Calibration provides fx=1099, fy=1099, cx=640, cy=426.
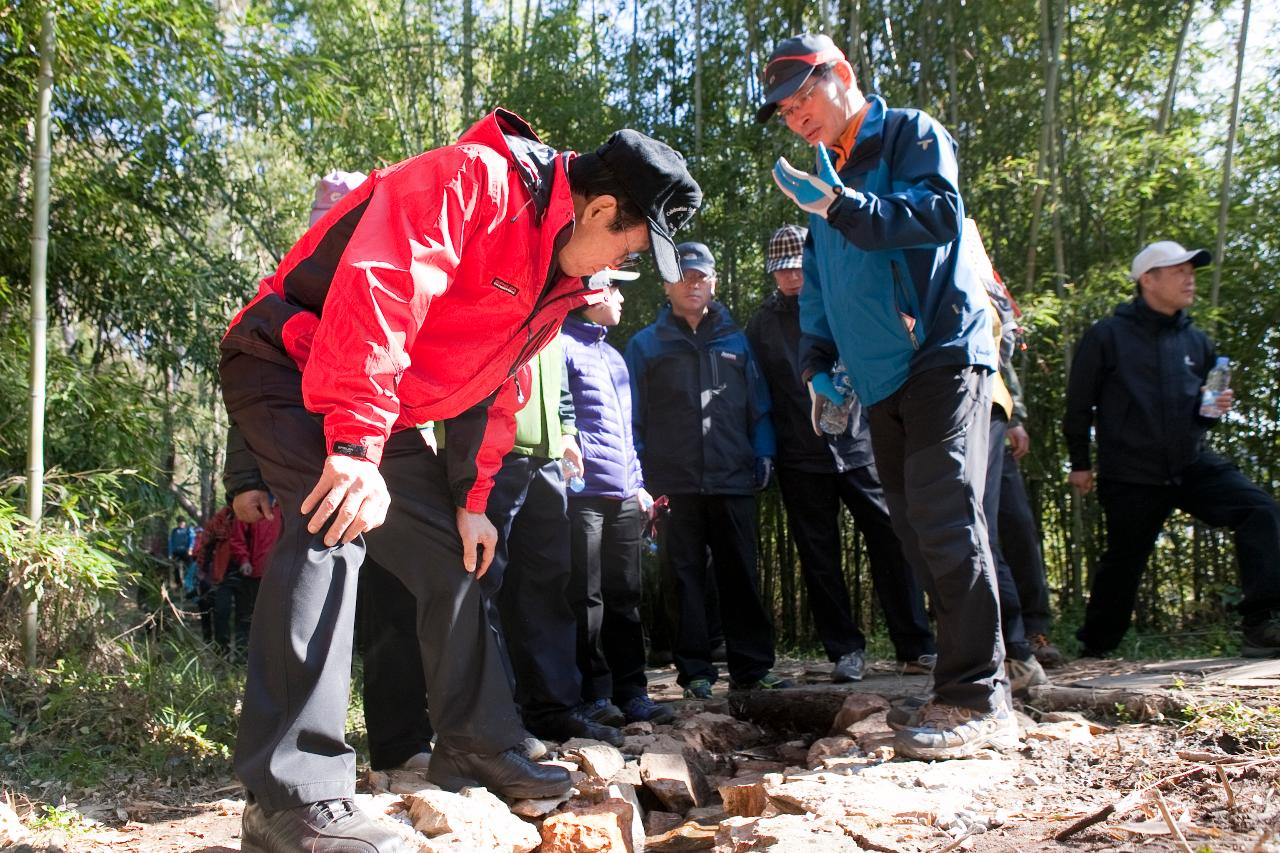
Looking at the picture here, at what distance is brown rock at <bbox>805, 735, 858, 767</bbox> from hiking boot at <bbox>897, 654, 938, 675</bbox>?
1.39 metres

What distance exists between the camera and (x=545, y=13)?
8.66 m

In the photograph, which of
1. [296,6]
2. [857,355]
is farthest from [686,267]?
[296,6]

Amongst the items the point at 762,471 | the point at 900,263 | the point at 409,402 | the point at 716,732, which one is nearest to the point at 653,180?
the point at 409,402

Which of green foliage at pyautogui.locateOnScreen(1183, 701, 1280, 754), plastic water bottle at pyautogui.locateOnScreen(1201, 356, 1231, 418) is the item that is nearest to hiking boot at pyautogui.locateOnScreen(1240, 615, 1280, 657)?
plastic water bottle at pyautogui.locateOnScreen(1201, 356, 1231, 418)

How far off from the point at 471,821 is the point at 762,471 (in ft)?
8.66

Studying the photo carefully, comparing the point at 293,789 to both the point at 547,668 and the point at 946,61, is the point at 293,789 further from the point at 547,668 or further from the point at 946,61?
the point at 946,61

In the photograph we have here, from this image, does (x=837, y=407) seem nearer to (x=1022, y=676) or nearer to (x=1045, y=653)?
(x=1022, y=676)

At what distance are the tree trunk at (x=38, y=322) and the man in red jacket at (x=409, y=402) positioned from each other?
2.11 meters

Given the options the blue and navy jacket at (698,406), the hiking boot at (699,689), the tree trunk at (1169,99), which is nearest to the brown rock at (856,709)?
the hiking boot at (699,689)

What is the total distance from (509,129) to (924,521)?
5.06ft

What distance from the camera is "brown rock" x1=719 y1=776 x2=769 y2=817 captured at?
274 cm

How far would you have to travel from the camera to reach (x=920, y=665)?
180 inches

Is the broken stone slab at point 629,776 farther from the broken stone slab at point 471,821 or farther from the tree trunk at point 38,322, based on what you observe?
the tree trunk at point 38,322

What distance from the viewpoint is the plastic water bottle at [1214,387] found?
4.77 m
